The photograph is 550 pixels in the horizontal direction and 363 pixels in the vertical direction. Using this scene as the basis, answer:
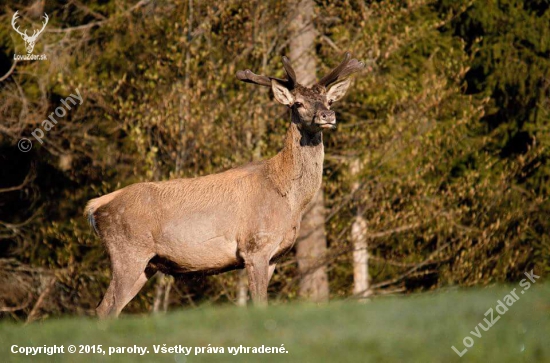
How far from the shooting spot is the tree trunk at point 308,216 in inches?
784

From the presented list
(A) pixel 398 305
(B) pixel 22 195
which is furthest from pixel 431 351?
(B) pixel 22 195

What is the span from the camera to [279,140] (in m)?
19.5

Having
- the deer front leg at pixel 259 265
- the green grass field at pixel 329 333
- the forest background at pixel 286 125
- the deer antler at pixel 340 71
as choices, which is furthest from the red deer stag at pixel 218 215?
the forest background at pixel 286 125

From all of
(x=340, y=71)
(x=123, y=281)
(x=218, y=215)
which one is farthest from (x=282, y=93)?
(x=123, y=281)

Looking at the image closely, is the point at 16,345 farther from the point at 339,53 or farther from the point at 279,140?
the point at 339,53

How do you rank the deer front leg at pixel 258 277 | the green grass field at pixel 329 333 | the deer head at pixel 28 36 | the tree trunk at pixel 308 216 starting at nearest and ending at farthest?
1. the green grass field at pixel 329 333
2. the deer front leg at pixel 258 277
3. the tree trunk at pixel 308 216
4. the deer head at pixel 28 36

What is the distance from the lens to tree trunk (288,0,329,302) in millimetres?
19922

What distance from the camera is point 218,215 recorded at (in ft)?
37.8

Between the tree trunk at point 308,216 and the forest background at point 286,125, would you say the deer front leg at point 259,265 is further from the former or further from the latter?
the tree trunk at point 308,216

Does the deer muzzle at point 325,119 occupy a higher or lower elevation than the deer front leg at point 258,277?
higher

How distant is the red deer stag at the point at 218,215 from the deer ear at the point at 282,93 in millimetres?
13

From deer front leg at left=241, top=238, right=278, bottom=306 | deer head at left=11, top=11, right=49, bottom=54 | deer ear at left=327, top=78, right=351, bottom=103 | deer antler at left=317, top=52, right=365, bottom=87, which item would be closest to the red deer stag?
deer front leg at left=241, top=238, right=278, bottom=306

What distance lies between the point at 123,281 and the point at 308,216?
30.1ft

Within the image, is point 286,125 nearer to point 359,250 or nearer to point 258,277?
point 359,250
